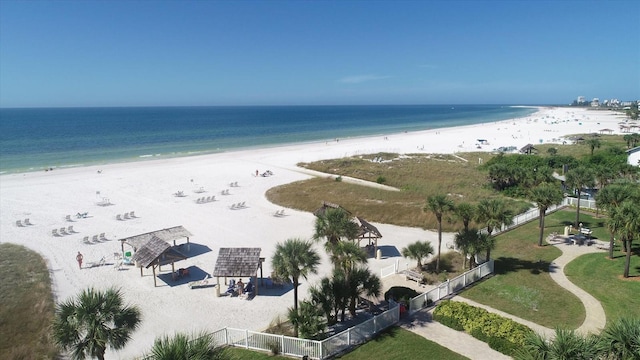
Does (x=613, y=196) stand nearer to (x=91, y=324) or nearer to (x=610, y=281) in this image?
(x=610, y=281)

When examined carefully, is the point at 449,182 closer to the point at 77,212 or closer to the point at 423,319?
the point at 423,319

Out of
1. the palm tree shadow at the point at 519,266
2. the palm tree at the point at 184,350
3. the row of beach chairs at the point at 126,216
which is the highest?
the palm tree at the point at 184,350

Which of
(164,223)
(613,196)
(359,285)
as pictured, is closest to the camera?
(359,285)

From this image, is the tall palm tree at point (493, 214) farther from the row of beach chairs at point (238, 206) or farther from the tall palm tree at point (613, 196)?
the row of beach chairs at point (238, 206)

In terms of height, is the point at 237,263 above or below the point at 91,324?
below

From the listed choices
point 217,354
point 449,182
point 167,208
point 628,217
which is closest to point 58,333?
point 217,354

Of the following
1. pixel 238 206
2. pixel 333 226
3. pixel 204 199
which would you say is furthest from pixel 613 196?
pixel 204 199

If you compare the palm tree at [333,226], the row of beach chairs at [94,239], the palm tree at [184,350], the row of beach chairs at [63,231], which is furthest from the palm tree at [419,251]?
the row of beach chairs at [63,231]
